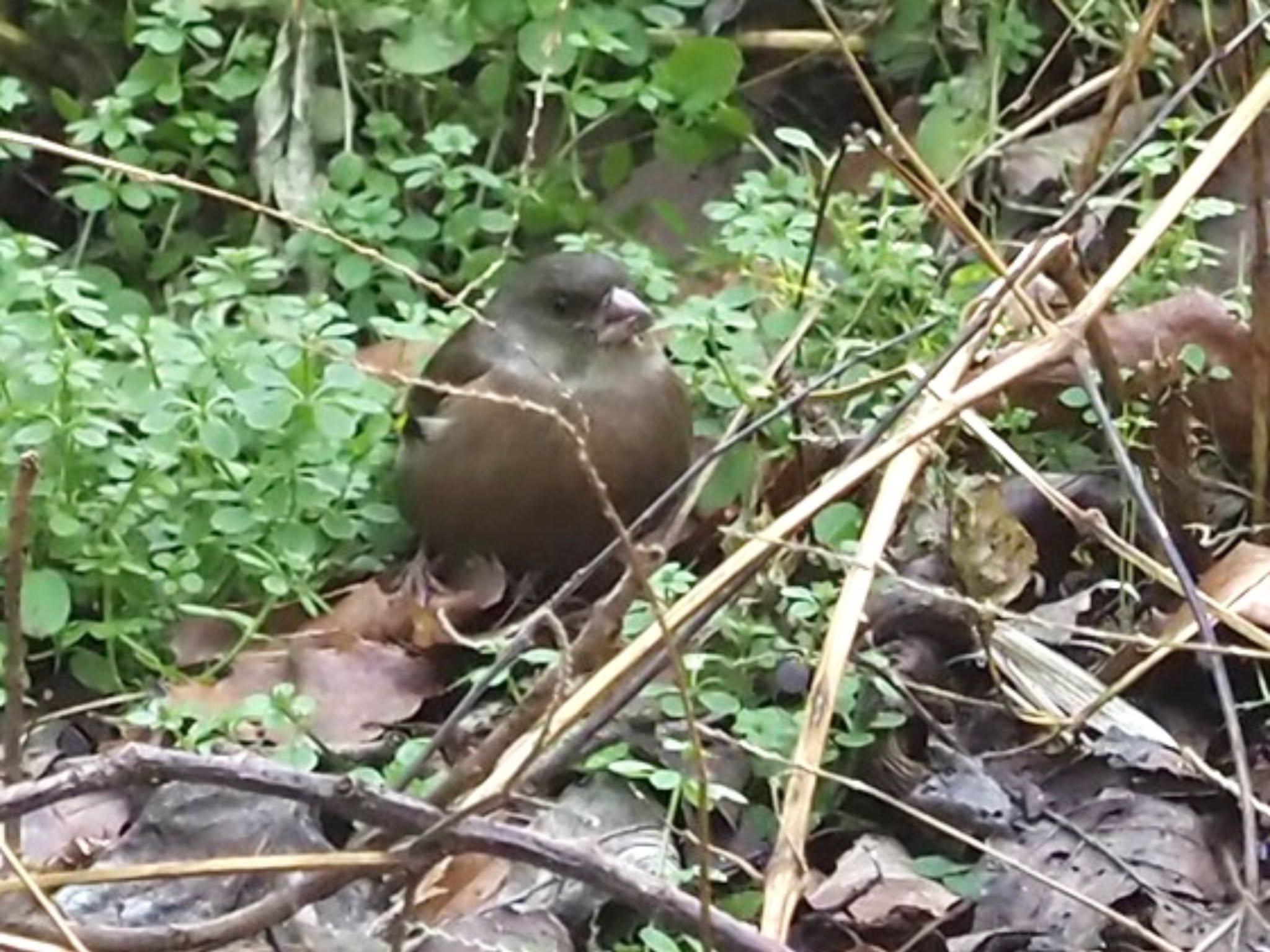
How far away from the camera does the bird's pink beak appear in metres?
3.58

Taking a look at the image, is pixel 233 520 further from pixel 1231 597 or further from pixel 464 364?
pixel 1231 597

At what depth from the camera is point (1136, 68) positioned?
304 centimetres

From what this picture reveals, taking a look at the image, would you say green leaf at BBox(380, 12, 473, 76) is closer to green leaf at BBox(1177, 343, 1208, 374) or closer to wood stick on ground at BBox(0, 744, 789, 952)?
green leaf at BBox(1177, 343, 1208, 374)

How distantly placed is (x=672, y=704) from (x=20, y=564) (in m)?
0.77

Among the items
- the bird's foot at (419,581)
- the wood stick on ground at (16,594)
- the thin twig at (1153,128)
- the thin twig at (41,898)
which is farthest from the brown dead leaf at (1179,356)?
the thin twig at (41,898)

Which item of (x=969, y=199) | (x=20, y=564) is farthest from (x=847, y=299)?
(x=20, y=564)

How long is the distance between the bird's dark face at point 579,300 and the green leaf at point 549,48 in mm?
479

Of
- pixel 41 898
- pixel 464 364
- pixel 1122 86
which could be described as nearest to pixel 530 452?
pixel 464 364

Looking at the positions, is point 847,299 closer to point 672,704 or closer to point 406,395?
point 406,395

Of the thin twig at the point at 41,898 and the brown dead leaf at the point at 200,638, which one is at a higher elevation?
the thin twig at the point at 41,898

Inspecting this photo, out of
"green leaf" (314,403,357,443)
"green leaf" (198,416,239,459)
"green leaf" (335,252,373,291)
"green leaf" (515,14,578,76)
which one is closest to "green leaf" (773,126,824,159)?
"green leaf" (515,14,578,76)

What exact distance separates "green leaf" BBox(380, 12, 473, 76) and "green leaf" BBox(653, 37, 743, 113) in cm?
31

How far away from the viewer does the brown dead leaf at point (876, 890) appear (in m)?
2.67

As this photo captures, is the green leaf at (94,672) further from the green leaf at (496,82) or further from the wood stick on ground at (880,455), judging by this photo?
the green leaf at (496,82)
